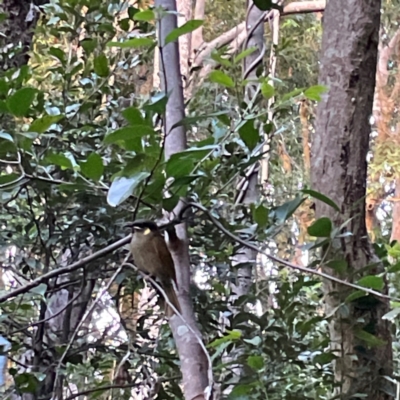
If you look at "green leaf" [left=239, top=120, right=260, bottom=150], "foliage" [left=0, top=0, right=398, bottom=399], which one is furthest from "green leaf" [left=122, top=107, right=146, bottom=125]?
"green leaf" [left=239, top=120, right=260, bottom=150]

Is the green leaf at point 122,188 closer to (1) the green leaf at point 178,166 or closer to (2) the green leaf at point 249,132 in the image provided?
(1) the green leaf at point 178,166

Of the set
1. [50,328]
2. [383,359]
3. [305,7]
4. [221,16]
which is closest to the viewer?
[383,359]

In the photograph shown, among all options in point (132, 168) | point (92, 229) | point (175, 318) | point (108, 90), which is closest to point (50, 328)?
point (92, 229)

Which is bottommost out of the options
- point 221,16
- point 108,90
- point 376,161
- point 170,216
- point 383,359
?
point 383,359

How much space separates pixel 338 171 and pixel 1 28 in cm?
82

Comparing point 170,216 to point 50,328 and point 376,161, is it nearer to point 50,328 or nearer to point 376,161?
point 50,328

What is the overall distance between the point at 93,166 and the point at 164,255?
134mm

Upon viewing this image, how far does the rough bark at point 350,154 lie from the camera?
74 cm

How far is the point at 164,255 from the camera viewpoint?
624 millimetres

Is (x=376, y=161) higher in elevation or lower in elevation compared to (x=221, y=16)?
lower

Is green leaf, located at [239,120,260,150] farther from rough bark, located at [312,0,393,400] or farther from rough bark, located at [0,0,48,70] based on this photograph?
rough bark, located at [0,0,48,70]

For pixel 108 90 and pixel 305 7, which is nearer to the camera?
pixel 108 90

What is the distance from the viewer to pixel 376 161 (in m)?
4.10

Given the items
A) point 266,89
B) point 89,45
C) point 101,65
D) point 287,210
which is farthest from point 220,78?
point 89,45
